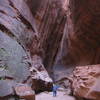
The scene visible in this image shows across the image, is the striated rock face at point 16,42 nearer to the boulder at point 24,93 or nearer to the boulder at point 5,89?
the boulder at point 5,89

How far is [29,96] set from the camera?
221 inches

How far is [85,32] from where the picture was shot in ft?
37.1

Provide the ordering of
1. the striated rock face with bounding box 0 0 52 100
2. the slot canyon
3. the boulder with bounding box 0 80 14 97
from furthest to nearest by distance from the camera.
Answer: the striated rock face with bounding box 0 0 52 100, the slot canyon, the boulder with bounding box 0 80 14 97

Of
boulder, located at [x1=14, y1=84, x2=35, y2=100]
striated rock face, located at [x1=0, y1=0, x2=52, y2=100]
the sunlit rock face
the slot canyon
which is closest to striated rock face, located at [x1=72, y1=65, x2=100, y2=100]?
the slot canyon

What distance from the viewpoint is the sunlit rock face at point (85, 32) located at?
954 centimetres

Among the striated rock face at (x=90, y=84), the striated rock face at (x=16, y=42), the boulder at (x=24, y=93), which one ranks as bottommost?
the boulder at (x=24, y=93)

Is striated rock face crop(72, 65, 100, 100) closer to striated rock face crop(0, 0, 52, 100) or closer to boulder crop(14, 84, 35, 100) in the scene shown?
boulder crop(14, 84, 35, 100)

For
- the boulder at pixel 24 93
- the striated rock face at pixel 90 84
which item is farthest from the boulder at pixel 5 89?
the striated rock face at pixel 90 84

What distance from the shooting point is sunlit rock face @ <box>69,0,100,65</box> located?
31.3 ft

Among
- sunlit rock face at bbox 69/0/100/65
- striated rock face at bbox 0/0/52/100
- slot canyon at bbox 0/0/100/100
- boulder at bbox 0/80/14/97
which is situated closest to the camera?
boulder at bbox 0/80/14/97

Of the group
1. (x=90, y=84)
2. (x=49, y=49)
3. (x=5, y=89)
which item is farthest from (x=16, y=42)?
(x=49, y=49)

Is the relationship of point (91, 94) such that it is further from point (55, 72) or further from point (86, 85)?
point (55, 72)

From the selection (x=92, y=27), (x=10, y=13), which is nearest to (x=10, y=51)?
(x=10, y=13)

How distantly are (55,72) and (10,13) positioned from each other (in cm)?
621
